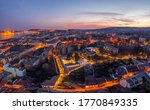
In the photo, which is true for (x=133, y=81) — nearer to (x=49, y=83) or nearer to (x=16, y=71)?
(x=49, y=83)

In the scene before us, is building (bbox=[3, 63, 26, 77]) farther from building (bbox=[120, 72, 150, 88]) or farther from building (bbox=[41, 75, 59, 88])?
building (bbox=[120, 72, 150, 88])

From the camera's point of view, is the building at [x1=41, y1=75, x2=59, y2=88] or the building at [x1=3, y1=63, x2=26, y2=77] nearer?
the building at [x1=41, y1=75, x2=59, y2=88]

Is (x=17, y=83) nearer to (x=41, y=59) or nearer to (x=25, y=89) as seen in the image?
(x=25, y=89)

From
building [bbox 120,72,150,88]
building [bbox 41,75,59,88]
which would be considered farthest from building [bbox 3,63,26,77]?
building [bbox 120,72,150,88]

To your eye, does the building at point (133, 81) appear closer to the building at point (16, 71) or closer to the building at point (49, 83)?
the building at point (49, 83)

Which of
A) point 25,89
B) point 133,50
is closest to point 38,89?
point 25,89

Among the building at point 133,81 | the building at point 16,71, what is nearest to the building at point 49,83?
the building at point 16,71

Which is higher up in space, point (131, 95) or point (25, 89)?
point (131, 95)

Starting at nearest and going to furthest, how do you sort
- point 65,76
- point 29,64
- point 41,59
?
point 65,76, point 29,64, point 41,59

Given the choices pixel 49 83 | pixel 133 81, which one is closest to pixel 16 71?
pixel 49 83

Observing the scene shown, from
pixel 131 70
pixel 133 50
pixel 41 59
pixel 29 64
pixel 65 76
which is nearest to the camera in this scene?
pixel 65 76

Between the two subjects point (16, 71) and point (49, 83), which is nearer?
point (49, 83)
